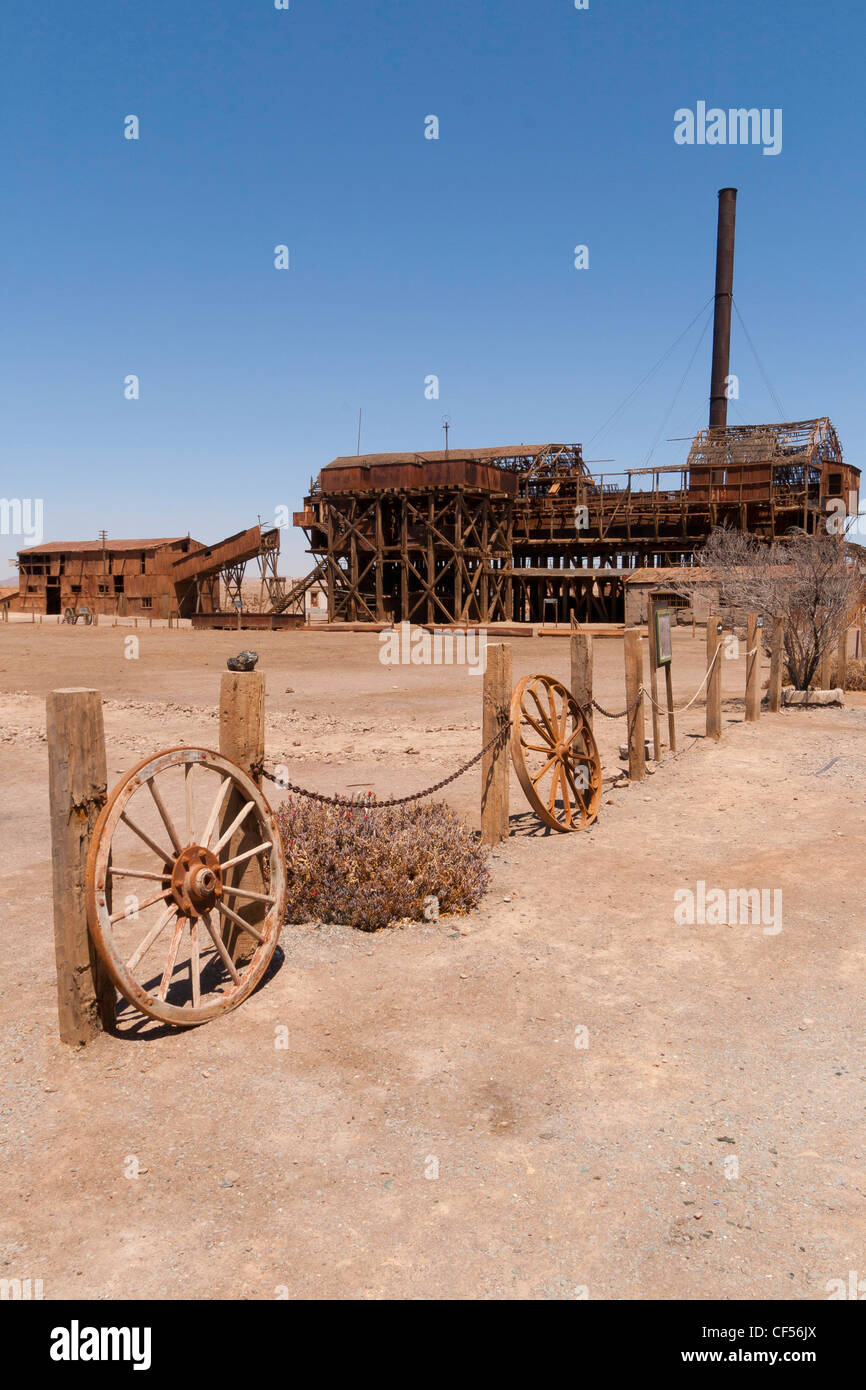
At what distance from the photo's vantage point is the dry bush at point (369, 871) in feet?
20.0

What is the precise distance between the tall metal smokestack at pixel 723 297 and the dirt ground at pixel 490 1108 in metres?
49.8

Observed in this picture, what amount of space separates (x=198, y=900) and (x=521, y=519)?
151 ft

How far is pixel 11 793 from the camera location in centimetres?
1035

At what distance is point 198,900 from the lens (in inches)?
186

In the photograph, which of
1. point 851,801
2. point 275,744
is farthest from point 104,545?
point 851,801

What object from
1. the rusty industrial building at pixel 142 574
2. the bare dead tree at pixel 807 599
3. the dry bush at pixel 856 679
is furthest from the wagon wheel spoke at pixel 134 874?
the rusty industrial building at pixel 142 574

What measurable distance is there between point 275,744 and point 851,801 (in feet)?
24.9

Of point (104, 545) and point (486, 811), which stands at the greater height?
point (104, 545)

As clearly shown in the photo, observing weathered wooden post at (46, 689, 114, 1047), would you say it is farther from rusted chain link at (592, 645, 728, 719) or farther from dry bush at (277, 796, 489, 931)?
rusted chain link at (592, 645, 728, 719)
